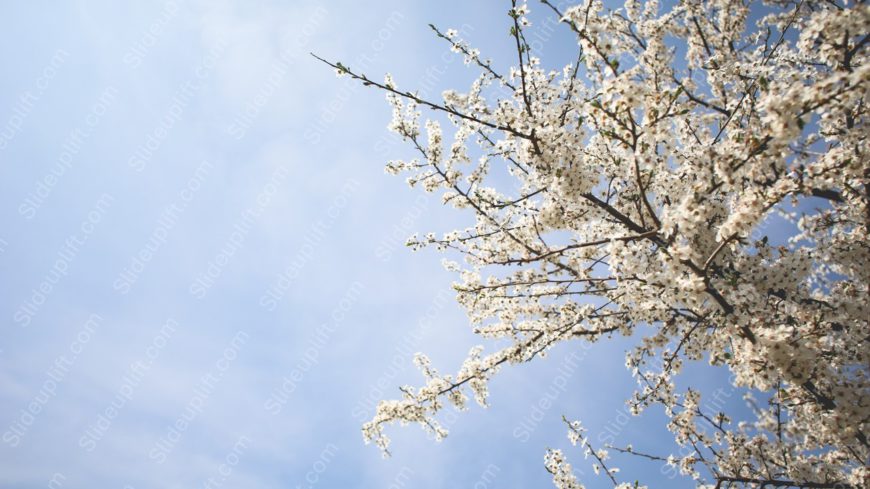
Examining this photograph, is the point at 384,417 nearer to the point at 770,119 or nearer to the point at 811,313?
the point at 811,313

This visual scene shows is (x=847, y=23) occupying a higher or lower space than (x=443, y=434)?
higher

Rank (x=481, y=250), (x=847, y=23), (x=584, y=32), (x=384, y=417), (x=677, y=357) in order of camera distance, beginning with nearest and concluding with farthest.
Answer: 1. (x=847, y=23)
2. (x=584, y=32)
3. (x=677, y=357)
4. (x=481, y=250)
5. (x=384, y=417)

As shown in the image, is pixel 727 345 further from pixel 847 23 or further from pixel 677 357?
pixel 847 23

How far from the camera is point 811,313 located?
443 cm

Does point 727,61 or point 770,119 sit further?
point 727,61

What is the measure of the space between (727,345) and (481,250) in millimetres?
3826

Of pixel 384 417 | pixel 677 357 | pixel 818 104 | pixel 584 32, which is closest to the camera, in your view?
pixel 818 104

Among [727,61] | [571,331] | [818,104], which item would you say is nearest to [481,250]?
[571,331]

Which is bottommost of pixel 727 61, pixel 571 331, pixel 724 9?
pixel 571 331

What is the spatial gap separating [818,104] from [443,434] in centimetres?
680

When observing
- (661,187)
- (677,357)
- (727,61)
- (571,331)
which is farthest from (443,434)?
(727,61)

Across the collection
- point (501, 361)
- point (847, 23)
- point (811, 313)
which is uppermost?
point (847, 23)

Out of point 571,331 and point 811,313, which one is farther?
point 571,331

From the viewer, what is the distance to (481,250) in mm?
6277
